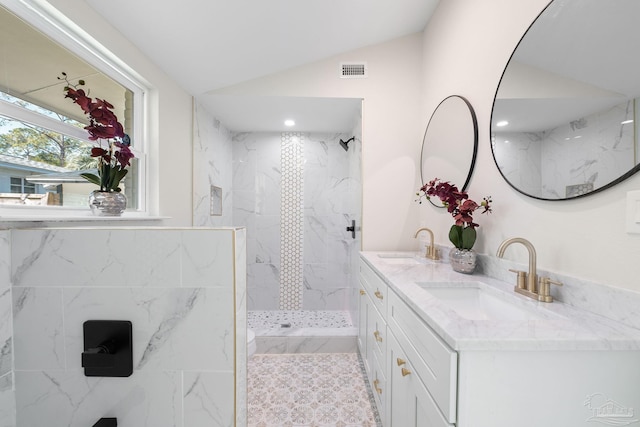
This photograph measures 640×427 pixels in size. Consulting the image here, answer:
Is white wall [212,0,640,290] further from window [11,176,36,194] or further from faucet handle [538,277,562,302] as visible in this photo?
window [11,176,36,194]

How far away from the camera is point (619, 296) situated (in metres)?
0.72

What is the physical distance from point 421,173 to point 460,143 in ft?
1.84

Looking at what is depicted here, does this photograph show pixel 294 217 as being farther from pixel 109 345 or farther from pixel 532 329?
pixel 532 329

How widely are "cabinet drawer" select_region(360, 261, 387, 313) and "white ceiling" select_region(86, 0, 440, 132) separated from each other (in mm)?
1499

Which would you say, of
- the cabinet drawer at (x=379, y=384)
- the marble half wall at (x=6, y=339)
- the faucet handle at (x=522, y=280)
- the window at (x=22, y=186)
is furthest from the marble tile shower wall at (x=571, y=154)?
the window at (x=22, y=186)

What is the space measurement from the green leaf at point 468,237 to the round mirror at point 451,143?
1.05 ft

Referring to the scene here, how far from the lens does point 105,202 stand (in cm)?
122

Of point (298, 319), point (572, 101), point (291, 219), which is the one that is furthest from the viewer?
point (291, 219)

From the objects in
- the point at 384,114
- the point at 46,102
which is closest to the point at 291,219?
the point at 384,114

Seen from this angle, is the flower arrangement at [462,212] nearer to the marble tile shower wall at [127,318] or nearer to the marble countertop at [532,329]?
the marble countertop at [532,329]

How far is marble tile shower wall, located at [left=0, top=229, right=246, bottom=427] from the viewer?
762mm

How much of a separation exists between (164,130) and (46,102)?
2.18 feet

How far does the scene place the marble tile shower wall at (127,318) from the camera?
762mm

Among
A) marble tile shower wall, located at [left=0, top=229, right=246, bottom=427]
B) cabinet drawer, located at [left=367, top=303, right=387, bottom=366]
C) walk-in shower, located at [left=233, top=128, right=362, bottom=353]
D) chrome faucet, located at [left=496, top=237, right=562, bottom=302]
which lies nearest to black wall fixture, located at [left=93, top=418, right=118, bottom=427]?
marble tile shower wall, located at [left=0, top=229, right=246, bottom=427]
